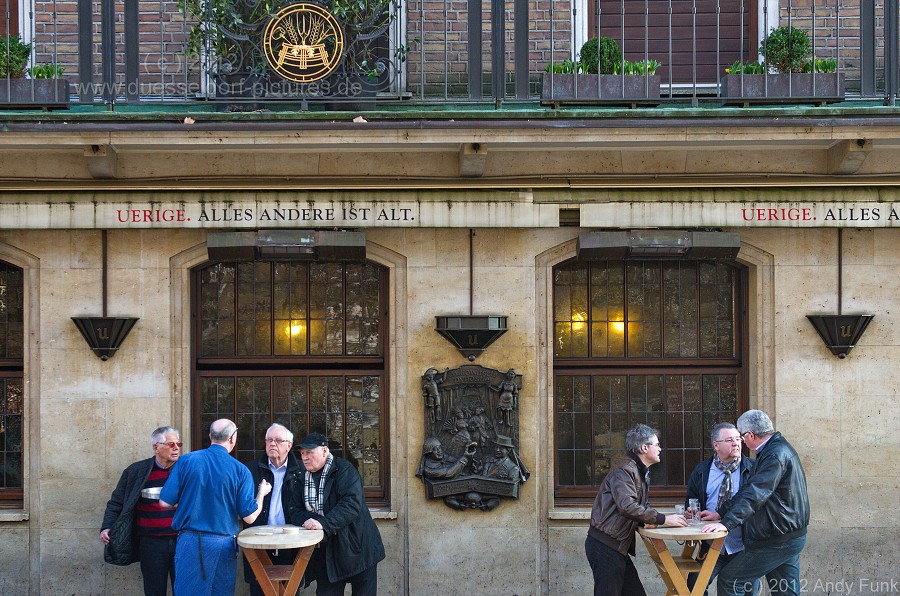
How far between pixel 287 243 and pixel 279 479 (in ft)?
6.73

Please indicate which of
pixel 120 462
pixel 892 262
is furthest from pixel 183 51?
pixel 892 262

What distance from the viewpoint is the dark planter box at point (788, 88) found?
9.02 meters

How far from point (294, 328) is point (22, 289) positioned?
2.38 m

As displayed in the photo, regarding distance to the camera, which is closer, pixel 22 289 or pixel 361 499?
pixel 361 499

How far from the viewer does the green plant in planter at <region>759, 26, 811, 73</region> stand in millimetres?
9094

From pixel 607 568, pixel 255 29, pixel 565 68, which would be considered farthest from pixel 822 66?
pixel 255 29

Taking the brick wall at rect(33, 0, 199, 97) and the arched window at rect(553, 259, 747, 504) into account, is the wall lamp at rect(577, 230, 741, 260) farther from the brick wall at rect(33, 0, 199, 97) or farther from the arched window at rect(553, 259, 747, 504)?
the brick wall at rect(33, 0, 199, 97)

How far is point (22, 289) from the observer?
9656mm

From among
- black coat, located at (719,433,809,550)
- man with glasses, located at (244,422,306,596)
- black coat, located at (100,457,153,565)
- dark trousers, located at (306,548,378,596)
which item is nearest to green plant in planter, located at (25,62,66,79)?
black coat, located at (100,457,153,565)

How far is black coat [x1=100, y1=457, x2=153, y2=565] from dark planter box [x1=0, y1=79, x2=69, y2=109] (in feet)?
9.82

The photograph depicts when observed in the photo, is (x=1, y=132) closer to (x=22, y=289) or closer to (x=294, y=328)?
(x=22, y=289)

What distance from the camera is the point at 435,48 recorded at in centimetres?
984

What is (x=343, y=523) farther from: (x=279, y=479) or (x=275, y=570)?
(x=279, y=479)

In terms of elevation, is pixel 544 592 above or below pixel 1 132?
below
